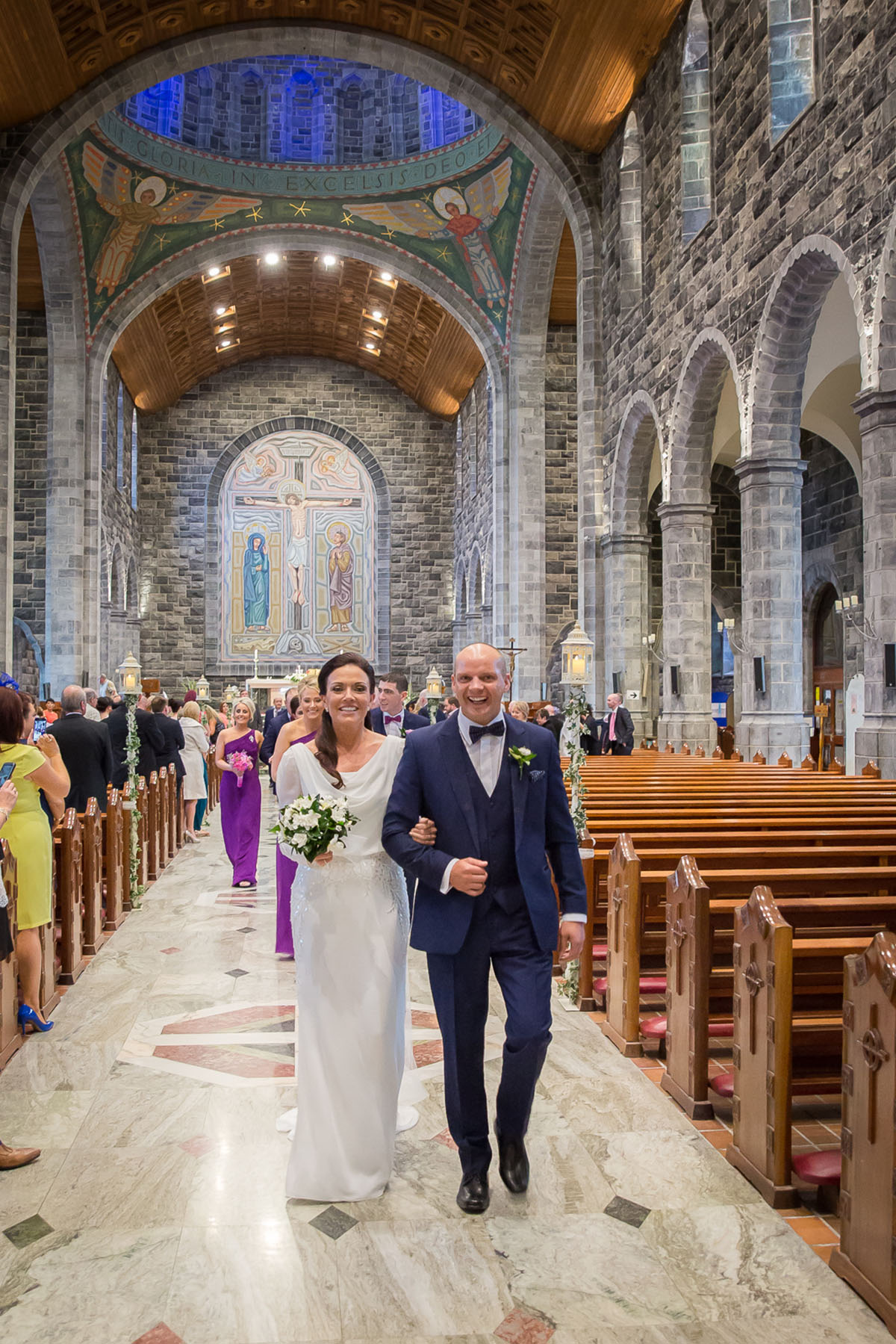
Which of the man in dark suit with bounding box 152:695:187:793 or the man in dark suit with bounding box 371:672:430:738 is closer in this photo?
the man in dark suit with bounding box 371:672:430:738

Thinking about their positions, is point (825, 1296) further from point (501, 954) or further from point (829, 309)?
point (829, 309)

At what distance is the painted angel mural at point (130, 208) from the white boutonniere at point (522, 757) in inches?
721

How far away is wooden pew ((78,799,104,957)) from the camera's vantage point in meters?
6.06

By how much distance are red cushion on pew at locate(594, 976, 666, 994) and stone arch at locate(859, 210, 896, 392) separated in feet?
17.7

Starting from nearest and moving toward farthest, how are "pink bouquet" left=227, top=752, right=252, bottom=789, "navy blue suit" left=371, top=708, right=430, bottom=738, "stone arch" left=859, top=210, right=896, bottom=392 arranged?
"navy blue suit" left=371, top=708, right=430, bottom=738
"pink bouquet" left=227, top=752, right=252, bottom=789
"stone arch" left=859, top=210, right=896, bottom=392

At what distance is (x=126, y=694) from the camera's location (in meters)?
9.78

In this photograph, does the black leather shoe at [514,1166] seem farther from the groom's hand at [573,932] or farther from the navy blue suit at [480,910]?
the groom's hand at [573,932]

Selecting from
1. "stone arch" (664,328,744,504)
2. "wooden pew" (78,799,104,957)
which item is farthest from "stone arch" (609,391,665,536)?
"wooden pew" (78,799,104,957)

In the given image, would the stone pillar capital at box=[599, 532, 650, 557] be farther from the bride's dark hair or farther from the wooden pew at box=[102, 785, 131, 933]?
the bride's dark hair

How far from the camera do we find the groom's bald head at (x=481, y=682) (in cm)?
308

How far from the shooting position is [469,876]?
2873mm

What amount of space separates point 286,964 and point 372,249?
1815 cm

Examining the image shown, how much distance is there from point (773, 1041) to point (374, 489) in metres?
26.7

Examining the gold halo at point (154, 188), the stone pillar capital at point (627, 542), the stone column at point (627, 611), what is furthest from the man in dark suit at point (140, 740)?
the gold halo at point (154, 188)
